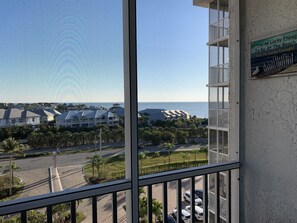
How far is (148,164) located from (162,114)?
35 cm

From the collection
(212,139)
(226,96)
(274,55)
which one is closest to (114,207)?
(212,139)

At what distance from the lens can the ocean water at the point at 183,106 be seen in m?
1.58

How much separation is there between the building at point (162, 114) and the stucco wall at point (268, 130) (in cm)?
51

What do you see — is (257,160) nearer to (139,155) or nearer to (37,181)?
(139,155)

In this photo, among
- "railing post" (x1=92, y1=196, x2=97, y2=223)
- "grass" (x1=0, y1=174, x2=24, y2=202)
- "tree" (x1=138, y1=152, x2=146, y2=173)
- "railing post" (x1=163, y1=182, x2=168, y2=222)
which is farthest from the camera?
"railing post" (x1=163, y1=182, x2=168, y2=222)

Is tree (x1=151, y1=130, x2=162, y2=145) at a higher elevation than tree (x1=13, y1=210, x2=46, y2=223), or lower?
higher

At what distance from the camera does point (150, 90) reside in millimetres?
1614

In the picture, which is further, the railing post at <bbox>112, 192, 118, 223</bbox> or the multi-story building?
the multi-story building

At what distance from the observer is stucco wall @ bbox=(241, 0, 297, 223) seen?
1.54 m

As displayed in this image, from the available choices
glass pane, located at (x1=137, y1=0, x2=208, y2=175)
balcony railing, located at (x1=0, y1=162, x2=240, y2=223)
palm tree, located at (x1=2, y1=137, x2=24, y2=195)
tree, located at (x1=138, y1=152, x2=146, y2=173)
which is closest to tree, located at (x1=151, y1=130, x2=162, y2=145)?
glass pane, located at (x1=137, y1=0, x2=208, y2=175)

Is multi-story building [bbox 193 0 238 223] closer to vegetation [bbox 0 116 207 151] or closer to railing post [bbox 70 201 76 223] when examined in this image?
vegetation [bbox 0 116 207 151]

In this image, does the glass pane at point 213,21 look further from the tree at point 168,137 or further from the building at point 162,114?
the tree at point 168,137

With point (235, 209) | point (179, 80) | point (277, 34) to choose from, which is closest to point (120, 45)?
point (179, 80)

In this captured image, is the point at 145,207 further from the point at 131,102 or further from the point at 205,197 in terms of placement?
the point at 131,102
